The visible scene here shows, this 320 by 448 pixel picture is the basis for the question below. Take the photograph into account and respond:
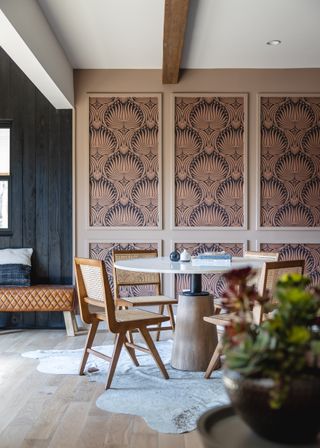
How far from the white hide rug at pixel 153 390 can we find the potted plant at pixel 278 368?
63.2 inches

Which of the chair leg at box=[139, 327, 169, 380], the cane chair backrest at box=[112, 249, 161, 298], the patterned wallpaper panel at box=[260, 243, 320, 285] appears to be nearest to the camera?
the chair leg at box=[139, 327, 169, 380]

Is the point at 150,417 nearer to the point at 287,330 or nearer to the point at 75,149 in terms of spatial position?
the point at 287,330

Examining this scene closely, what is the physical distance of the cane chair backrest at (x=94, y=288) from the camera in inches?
130

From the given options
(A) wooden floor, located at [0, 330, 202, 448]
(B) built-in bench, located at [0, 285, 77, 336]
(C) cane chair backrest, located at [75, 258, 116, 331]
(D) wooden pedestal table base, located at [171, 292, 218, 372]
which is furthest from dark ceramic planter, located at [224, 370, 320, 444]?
(B) built-in bench, located at [0, 285, 77, 336]

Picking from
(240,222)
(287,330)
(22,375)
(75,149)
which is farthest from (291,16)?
(287,330)

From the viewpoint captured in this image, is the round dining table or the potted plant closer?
the potted plant

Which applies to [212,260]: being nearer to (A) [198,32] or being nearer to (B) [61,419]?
(B) [61,419]

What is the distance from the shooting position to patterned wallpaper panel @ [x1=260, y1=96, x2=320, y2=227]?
18.3ft

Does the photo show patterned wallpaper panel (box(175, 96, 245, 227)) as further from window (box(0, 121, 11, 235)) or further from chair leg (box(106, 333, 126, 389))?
chair leg (box(106, 333, 126, 389))

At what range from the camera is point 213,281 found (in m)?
5.59

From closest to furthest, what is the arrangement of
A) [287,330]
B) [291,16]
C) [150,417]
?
1. [287,330]
2. [150,417]
3. [291,16]

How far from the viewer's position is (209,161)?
18.4 feet

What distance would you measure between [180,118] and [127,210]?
1.12m

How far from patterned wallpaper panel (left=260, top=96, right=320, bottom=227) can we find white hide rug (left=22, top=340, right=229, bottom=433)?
2.14 m
